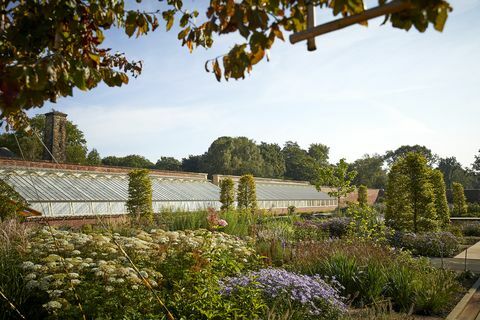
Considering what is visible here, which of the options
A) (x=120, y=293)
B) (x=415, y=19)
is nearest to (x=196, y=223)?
(x=120, y=293)

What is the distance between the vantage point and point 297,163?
234 ft

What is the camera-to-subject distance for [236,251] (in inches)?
258

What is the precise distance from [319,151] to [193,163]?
2338cm

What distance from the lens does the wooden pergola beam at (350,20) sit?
1515mm

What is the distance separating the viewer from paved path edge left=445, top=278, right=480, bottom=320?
5069 millimetres

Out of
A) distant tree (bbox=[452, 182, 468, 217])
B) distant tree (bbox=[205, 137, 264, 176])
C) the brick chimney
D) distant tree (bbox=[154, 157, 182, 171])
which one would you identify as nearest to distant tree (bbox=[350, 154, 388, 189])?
distant tree (bbox=[205, 137, 264, 176])

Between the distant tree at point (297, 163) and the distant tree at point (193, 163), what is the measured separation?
17980 millimetres

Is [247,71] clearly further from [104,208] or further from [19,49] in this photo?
[104,208]

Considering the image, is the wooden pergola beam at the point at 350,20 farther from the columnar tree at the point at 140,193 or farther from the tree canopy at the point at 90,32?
the columnar tree at the point at 140,193

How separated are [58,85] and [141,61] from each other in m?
1.26

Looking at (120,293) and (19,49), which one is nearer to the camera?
(19,49)

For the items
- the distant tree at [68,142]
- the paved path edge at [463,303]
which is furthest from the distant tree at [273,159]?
the paved path edge at [463,303]

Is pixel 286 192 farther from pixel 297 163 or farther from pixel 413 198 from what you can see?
pixel 297 163

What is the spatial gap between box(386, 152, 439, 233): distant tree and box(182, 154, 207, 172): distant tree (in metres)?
46.6
